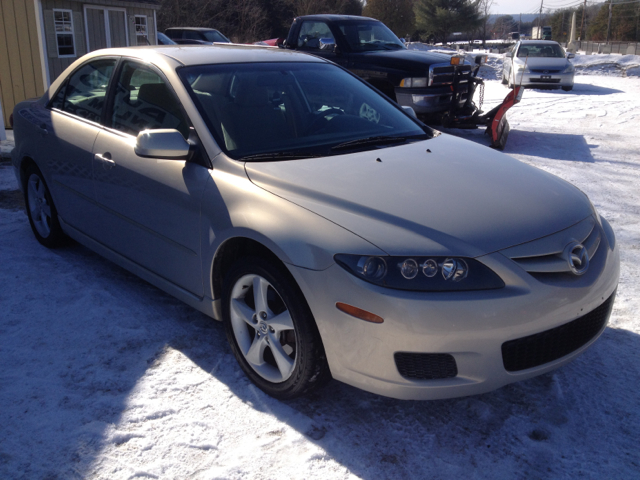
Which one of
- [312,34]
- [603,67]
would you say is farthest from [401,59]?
[603,67]

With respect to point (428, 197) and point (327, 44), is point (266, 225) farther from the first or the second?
point (327, 44)

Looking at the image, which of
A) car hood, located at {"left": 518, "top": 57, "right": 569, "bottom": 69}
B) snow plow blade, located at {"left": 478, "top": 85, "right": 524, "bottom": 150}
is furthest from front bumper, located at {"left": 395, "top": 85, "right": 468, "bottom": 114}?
car hood, located at {"left": 518, "top": 57, "right": 569, "bottom": 69}

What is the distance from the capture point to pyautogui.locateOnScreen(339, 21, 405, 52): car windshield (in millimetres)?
10328

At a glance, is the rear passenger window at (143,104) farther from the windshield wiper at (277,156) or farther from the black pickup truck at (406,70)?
the black pickup truck at (406,70)

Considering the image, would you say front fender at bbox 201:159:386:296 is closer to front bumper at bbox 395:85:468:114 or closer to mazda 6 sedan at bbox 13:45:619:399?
mazda 6 sedan at bbox 13:45:619:399

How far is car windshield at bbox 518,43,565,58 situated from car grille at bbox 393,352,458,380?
18.0 m

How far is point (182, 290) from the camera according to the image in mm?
3295

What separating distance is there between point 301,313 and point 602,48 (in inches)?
2088

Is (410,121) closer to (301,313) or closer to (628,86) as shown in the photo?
(301,313)

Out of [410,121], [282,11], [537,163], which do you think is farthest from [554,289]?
[282,11]

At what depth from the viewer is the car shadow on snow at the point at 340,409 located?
2461 mm

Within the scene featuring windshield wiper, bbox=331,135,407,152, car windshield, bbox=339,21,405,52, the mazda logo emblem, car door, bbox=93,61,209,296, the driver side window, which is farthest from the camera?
the driver side window

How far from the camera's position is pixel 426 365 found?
2389 mm

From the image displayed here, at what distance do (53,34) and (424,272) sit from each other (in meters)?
14.6
